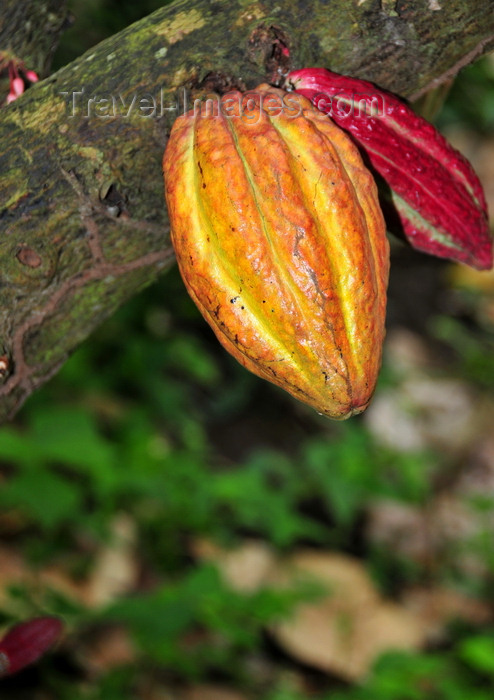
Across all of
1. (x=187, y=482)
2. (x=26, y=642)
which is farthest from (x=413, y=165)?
(x=187, y=482)

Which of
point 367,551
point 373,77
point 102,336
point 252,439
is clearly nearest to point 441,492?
point 367,551

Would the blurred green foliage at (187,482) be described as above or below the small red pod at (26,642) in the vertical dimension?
below

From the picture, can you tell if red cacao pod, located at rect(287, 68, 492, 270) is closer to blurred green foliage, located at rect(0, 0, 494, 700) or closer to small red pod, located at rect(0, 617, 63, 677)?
small red pod, located at rect(0, 617, 63, 677)

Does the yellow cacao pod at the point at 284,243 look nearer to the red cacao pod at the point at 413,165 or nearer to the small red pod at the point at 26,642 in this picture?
the red cacao pod at the point at 413,165

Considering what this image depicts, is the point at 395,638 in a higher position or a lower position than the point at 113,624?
lower

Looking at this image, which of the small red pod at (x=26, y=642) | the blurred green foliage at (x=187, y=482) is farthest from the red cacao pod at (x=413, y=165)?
the blurred green foliage at (x=187, y=482)

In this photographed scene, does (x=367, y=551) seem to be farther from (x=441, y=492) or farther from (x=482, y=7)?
(x=482, y=7)

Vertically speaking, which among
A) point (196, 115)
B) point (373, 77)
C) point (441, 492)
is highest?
point (196, 115)
